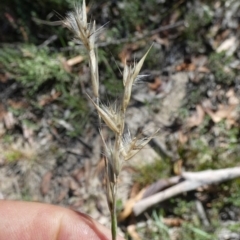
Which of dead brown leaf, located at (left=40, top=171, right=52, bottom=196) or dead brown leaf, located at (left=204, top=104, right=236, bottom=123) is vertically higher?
dead brown leaf, located at (left=204, top=104, right=236, bottom=123)

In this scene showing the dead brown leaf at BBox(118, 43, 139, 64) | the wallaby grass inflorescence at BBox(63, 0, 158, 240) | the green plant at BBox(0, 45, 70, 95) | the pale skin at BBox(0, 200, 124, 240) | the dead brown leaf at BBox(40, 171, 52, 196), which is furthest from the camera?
the dead brown leaf at BBox(118, 43, 139, 64)

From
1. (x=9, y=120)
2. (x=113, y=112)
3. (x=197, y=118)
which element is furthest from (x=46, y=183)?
(x=113, y=112)

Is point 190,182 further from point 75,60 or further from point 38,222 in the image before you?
point 75,60

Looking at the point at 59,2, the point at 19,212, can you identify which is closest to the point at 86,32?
the point at 19,212

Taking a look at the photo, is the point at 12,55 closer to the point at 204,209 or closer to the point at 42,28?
the point at 42,28

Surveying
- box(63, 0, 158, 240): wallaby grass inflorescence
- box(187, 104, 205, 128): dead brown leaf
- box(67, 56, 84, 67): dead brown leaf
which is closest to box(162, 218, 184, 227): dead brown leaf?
box(187, 104, 205, 128): dead brown leaf

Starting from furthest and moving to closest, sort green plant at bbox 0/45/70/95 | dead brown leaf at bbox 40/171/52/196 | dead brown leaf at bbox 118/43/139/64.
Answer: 1. dead brown leaf at bbox 118/43/139/64
2. green plant at bbox 0/45/70/95
3. dead brown leaf at bbox 40/171/52/196

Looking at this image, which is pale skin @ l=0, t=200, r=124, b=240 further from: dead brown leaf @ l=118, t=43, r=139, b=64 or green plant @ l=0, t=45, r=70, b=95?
dead brown leaf @ l=118, t=43, r=139, b=64

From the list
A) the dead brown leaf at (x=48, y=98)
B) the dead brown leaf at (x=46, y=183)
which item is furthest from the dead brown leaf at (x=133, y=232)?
the dead brown leaf at (x=48, y=98)
